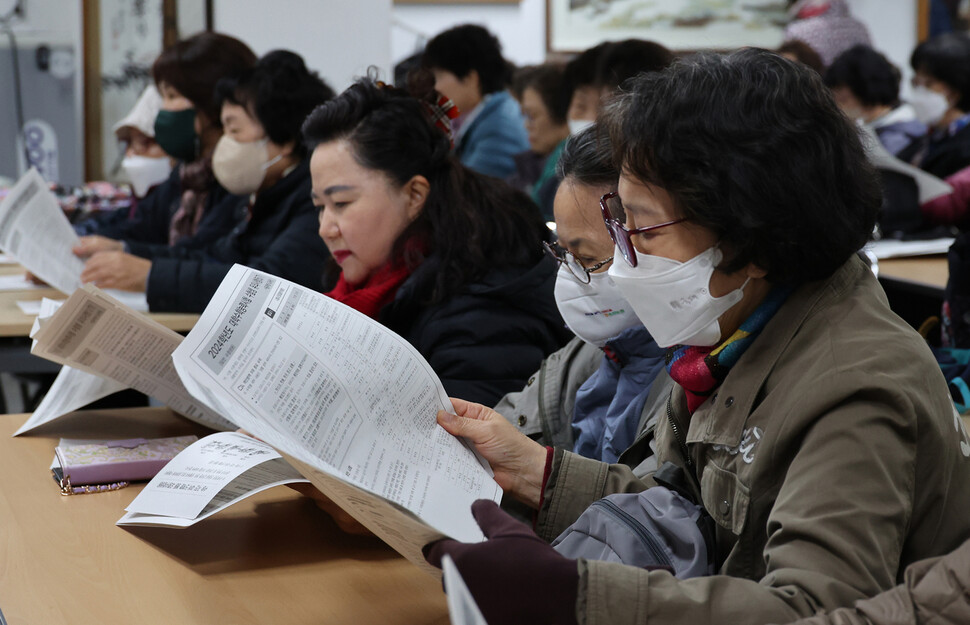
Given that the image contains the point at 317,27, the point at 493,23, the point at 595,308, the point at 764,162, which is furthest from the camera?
the point at 493,23

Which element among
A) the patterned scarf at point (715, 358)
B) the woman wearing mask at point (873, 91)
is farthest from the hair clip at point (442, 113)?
the woman wearing mask at point (873, 91)

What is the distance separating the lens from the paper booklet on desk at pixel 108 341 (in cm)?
140

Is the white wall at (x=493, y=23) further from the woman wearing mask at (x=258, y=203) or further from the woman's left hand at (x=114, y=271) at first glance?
the woman's left hand at (x=114, y=271)

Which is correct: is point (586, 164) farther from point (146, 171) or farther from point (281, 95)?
point (146, 171)

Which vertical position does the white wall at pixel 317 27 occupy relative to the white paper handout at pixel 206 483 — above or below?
above

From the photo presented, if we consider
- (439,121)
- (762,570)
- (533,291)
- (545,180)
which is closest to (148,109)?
(545,180)

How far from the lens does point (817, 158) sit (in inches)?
36.1

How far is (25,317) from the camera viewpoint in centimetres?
233

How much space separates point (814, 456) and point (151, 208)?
3.19m

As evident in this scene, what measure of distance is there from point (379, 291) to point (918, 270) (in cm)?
186

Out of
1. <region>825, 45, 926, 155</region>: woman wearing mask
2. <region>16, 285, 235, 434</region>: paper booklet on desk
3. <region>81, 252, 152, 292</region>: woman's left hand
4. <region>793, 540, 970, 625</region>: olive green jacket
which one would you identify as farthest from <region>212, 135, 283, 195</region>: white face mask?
<region>825, 45, 926, 155</region>: woman wearing mask

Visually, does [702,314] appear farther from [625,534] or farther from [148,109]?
[148,109]

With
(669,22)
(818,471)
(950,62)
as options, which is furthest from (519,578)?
(669,22)

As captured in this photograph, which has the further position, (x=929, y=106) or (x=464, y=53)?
(x=929, y=106)
